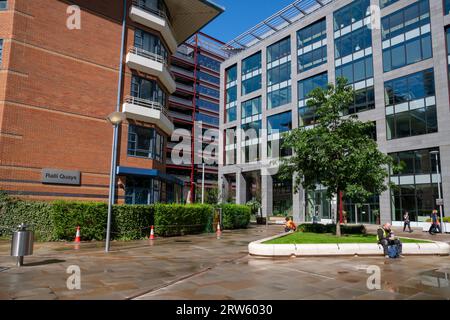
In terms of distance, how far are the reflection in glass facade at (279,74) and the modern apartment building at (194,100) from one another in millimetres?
26791

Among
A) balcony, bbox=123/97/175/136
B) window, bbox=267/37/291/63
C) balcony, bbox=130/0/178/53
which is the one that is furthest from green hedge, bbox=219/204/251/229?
window, bbox=267/37/291/63

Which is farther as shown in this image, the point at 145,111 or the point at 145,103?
the point at 145,103

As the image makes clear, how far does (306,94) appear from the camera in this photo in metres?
45.8

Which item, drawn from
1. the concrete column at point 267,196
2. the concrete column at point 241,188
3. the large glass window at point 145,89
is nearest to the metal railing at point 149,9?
the large glass window at point 145,89

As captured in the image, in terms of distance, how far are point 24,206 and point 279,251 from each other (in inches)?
519

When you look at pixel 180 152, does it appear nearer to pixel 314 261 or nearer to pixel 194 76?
pixel 194 76

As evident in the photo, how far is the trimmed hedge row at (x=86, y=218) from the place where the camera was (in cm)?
1738

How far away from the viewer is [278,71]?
5222 centimetres

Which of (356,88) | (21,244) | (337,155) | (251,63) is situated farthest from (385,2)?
(21,244)

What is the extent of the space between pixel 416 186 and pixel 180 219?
25.2 meters

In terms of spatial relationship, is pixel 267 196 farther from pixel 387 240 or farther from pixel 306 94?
pixel 387 240

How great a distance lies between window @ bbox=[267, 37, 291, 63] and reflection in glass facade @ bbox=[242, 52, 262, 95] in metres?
2.39

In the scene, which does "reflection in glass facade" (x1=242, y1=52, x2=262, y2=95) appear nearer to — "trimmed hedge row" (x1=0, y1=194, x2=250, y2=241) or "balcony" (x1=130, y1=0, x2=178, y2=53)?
"balcony" (x1=130, y1=0, x2=178, y2=53)

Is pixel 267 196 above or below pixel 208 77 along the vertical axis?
below
